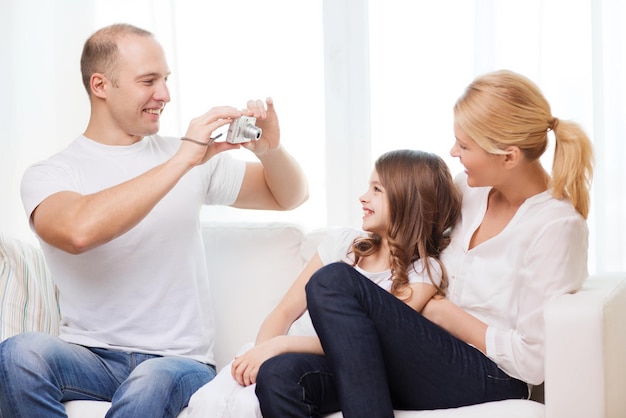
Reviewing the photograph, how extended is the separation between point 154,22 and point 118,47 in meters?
0.84

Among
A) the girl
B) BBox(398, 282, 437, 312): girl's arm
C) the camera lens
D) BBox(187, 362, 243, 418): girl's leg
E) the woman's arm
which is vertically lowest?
BBox(187, 362, 243, 418): girl's leg

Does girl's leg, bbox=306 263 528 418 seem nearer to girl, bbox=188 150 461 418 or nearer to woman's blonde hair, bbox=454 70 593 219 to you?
girl, bbox=188 150 461 418

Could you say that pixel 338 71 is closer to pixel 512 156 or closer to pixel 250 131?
pixel 250 131

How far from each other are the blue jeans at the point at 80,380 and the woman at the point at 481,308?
0.25m

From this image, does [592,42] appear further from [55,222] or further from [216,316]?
[55,222]

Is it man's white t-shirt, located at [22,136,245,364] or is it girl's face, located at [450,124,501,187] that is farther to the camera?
man's white t-shirt, located at [22,136,245,364]

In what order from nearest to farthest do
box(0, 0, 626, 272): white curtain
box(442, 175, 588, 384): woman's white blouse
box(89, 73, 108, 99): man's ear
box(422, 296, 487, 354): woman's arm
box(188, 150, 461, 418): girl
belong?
1. box(442, 175, 588, 384): woman's white blouse
2. box(422, 296, 487, 354): woman's arm
3. box(188, 150, 461, 418): girl
4. box(89, 73, 108, 99): man's ear
5. box(0, 0, 626, 272): white curtain

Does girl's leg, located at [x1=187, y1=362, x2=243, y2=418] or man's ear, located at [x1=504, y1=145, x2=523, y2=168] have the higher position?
man's ear, located at [x1=504, y1=145, x2=523, y2=168]

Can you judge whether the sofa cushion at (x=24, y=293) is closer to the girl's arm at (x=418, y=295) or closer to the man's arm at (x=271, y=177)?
the man's arm at (x=271, y=177)

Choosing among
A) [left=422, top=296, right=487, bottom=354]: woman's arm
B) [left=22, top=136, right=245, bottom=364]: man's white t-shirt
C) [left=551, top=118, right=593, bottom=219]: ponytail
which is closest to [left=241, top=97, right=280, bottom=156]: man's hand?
[left=22, top=136, right=245, bottom=364]: man's white t-shirt

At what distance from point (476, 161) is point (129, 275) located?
91cm

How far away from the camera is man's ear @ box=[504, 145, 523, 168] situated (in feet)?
6.03

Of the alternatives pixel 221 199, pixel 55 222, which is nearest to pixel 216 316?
pixel 221 199

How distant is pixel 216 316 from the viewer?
7.73 ft
